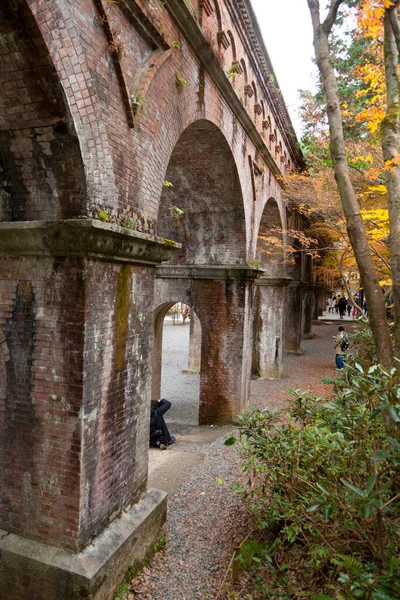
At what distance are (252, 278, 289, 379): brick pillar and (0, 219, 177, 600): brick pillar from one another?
12.6 meters

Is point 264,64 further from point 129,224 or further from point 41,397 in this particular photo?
point 41,397

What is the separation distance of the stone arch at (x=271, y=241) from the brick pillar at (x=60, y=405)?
1206cm

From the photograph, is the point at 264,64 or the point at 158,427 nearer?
the point at 158,427

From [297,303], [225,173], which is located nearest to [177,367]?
[297,303]

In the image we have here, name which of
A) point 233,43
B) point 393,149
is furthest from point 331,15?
point 233,43

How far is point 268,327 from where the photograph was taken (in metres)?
17.0

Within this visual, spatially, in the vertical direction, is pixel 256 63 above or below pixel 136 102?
above

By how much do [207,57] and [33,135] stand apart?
180 inches

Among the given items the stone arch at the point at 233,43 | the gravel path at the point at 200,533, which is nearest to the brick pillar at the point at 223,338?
the gravel path at the point at 200,533

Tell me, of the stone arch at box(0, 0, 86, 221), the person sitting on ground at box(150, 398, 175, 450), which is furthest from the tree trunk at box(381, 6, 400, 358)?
the person sitting on ground at box(150, 398, 175, 450)

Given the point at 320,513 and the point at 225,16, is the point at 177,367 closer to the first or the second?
the point at 225,16

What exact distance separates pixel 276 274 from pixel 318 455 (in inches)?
499

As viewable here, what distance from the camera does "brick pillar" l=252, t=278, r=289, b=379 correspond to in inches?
663

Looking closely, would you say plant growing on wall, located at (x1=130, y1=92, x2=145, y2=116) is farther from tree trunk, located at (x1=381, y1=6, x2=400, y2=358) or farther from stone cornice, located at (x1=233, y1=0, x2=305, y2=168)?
stone cornice, located at (x1=233, y1=0, x2=305, y2=168)
